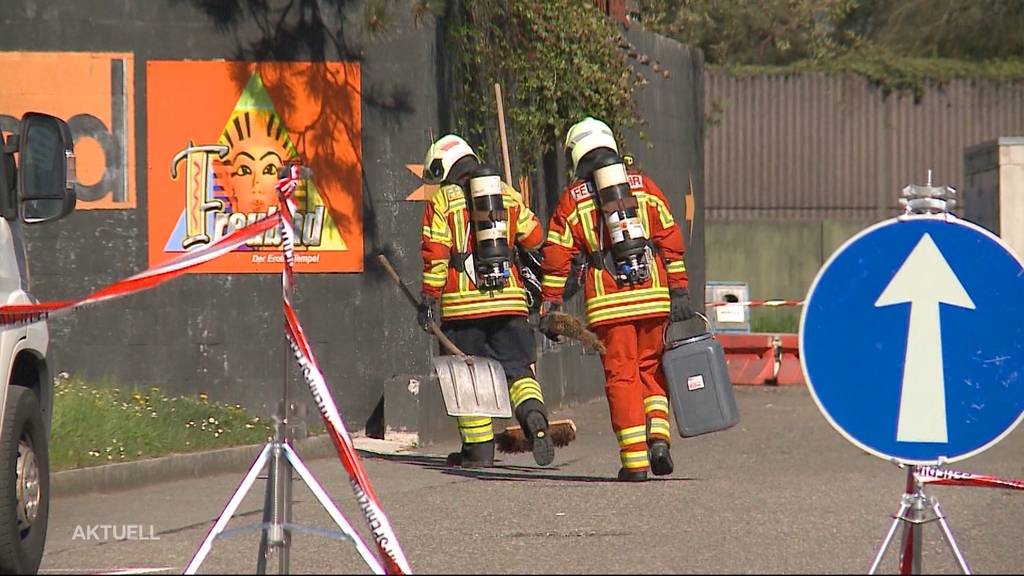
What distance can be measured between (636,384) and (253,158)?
3.80m

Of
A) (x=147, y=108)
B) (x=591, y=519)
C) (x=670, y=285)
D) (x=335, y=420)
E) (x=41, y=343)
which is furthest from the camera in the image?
(x=147, y=108)

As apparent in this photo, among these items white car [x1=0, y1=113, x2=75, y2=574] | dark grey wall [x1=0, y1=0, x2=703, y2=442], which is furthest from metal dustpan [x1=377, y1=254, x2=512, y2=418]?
white car [x1=0, y1=113, x2=75, y2=574]

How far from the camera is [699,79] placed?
20.1 meters

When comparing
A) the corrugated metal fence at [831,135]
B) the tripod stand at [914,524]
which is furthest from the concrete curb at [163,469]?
the corrugated metal fence at [831,135]

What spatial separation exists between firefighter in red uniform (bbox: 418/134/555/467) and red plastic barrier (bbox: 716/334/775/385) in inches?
325

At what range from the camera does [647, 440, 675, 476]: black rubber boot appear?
10.7 metres

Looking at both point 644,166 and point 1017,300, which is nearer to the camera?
point 1017,300

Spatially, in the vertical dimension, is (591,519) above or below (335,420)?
below

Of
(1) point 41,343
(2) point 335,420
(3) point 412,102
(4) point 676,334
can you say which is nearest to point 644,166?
(4) point 676,334

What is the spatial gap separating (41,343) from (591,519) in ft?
8.88

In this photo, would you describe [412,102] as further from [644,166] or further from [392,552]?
[392,552]

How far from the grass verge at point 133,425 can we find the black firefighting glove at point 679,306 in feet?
9.82

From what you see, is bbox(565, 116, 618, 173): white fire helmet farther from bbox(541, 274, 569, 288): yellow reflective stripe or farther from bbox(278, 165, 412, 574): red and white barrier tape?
bbox(278, 165, 412, 574): red and white barrier tape

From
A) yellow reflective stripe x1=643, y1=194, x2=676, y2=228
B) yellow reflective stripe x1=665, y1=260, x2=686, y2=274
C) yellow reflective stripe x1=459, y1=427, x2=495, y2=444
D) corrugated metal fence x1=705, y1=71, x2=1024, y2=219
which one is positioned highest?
corrugated metal fence x1=705, y1=71, x2=1024, y2=219
